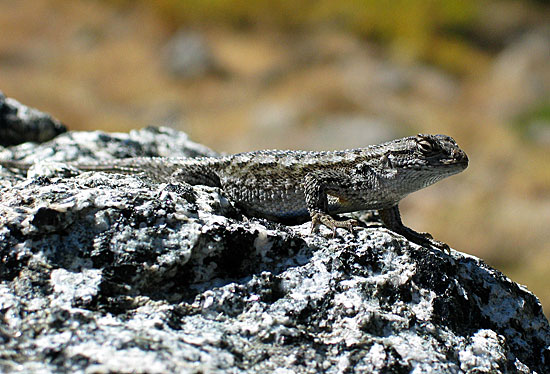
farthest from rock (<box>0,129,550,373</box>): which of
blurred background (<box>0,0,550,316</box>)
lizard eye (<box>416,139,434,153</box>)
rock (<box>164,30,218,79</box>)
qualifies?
rock (<box>164,30,218,79</box>)

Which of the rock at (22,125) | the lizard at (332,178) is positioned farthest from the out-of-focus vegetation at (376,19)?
the lizard at (332,178)

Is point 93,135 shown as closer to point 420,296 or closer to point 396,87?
point 420,296

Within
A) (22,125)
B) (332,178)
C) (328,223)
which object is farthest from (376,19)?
(328,223)

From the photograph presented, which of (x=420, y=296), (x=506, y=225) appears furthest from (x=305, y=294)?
(x=506, y=225)

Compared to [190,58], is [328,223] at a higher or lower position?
lower

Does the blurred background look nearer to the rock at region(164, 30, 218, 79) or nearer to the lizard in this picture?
the rock at region(164, 30, 218, 79)

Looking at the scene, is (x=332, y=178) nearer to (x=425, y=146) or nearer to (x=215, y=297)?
(x=425, y=146)

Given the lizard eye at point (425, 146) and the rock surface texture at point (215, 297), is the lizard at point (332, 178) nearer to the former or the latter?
the lizard eye at point (425, 146)
